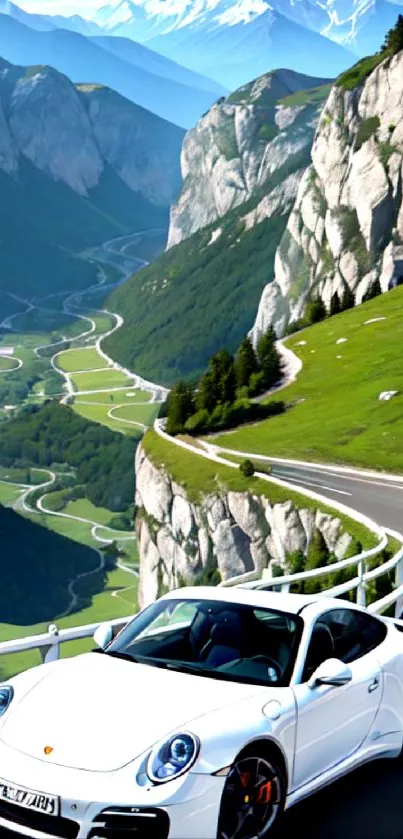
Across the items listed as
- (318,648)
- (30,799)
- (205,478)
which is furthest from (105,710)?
(205,478)

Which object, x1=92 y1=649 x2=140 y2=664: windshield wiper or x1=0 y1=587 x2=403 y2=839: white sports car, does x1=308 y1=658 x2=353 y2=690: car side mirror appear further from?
x1=92 y1=649 x2=140 y2=664: windshield wiper

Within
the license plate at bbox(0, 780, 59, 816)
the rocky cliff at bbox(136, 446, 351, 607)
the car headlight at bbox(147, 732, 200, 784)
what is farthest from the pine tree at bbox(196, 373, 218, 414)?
the license plate at bbox(0, 780, 59, 816)

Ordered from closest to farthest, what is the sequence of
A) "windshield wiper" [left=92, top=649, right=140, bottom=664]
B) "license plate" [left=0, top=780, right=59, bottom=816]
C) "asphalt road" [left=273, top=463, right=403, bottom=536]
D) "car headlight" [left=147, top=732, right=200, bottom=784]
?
1. "license plate" [left=0, top=780, right=59, bottom=816]
2. "car headlight" [left=147, top=732, right=200, bottom=784]
3. "windshield wiper" [left=92, top=649, right=140, bottom=664]
4. "asphalt road" [left=273, top=463, right=403, bottom=536]

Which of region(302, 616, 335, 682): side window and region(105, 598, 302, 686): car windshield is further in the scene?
region(302, 616, 335, 682): side window

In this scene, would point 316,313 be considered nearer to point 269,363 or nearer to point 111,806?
point 269,363

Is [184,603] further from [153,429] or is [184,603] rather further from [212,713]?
[153,429]

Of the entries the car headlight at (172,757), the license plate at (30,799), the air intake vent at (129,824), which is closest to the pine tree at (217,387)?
the car headlight at (172,757)

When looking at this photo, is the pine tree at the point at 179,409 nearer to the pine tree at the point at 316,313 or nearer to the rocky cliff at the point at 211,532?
the rocky cliff at the point at 211,532
